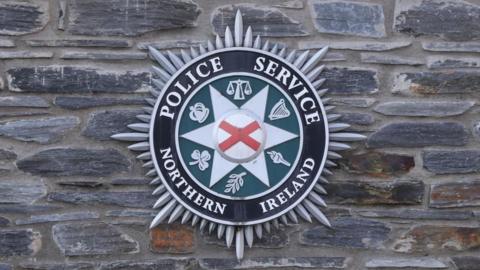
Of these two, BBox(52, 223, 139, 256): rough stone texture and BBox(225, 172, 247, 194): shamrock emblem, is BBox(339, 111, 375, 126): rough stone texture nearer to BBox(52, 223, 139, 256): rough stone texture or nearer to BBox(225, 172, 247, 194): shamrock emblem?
BBox(225, 172, 247, 194): shamrock emblem

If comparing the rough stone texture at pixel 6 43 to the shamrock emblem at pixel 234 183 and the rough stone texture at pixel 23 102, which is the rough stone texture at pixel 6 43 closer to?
the rough stone texture at pixel 23 102

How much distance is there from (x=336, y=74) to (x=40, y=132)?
3.92 ft

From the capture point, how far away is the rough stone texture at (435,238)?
3562 mm

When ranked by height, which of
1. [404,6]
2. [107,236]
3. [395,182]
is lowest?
[107,236]

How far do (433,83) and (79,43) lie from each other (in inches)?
56.0

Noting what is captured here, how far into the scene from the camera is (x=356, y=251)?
3561 mm

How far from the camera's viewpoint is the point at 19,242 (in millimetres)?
3488

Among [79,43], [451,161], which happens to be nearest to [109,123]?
[79,43]

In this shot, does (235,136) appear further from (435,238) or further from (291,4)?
(435,238)

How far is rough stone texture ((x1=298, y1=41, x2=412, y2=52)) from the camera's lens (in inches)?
139

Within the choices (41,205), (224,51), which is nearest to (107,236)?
(41,205)

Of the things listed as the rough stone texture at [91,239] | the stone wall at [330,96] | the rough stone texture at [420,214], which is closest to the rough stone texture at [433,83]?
the stone wall at [330,96]

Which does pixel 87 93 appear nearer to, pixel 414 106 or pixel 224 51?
pixel 224 51

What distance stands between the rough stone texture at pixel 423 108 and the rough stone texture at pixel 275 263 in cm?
63
